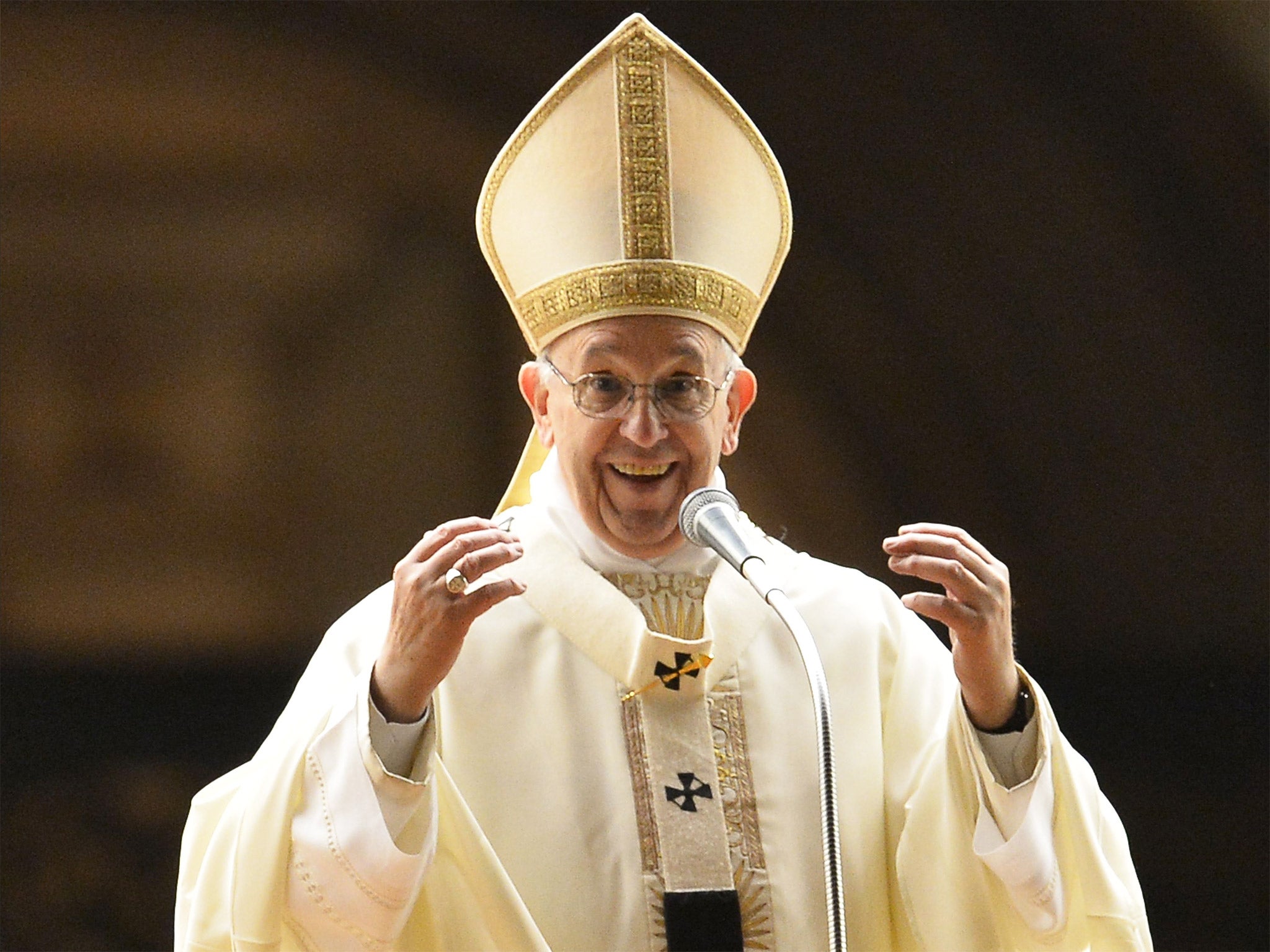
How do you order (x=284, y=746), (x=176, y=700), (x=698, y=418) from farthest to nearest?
(x=176, y=700)
(x=698, y=418)
(x=284, y=746)

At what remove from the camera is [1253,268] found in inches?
218

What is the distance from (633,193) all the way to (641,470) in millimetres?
548

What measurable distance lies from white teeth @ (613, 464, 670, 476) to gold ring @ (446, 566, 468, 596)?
1.83ft

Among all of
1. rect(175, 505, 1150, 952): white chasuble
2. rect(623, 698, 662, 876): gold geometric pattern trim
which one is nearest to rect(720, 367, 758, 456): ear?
rect(175, 505, 1150, 952): white chasuble

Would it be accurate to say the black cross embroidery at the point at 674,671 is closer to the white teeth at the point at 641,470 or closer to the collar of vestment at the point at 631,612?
the collar of vestment at the point at 631,612

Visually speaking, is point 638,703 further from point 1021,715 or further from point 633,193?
point 633,193

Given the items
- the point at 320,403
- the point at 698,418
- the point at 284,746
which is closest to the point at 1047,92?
the point at 320,403

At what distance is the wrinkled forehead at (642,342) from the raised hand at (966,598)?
0.63m

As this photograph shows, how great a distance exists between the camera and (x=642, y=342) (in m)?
3.40

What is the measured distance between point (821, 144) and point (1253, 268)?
4.21ft

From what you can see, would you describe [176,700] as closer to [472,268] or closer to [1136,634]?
[472,268]

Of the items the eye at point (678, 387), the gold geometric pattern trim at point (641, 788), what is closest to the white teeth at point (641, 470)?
the eye at point (678, 387)

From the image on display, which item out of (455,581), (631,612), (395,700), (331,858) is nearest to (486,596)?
(455,581)

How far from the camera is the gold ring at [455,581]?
9.41 ft
